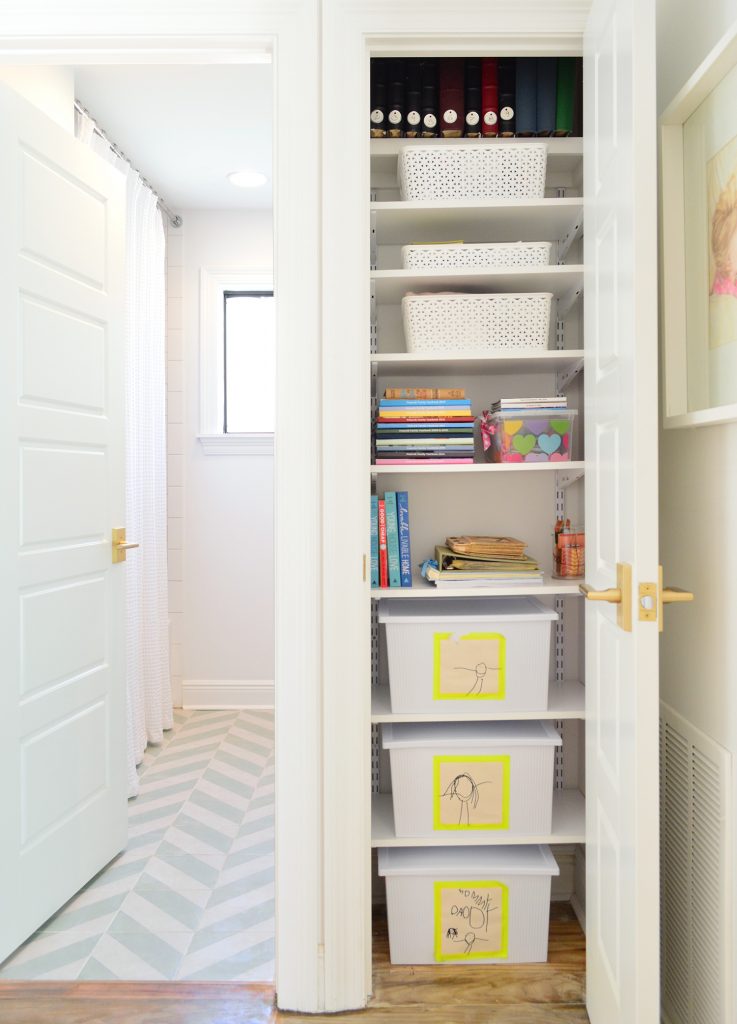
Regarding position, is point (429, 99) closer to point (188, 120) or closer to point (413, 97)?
point (413, 97)

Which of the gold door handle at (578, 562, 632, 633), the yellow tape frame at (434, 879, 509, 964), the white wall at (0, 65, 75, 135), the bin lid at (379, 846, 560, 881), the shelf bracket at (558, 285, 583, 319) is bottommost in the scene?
the yellow tape frame at (434, 879, 509, 964)

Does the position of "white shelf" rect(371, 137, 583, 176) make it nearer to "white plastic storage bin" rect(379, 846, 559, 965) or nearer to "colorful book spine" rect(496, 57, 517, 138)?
"colorful book spine" rect(496, 57, 517, 138)

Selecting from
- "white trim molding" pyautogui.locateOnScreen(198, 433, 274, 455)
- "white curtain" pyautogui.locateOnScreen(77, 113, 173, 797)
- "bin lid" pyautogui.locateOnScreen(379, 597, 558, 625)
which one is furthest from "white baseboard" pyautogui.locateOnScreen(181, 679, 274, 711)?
"bin lid" pyautogui.locateOnScreen(379, 597, 558, 625)

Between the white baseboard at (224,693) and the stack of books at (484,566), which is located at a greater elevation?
the stack of books at (484,566)

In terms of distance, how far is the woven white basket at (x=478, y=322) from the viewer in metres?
1.88

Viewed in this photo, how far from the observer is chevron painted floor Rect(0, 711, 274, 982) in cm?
193

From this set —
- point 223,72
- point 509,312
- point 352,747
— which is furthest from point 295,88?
point 352,747

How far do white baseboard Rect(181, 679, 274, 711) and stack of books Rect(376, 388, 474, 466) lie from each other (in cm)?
250

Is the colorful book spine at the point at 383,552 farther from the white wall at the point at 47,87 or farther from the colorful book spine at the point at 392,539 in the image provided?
the white wall at the point at 47,87

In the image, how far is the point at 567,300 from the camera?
2039 millimetres

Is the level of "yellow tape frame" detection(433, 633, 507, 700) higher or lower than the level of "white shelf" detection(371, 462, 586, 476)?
lower

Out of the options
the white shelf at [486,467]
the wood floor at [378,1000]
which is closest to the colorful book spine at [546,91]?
the white shelf at [486,467]

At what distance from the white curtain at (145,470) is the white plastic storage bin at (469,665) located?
1632 mm

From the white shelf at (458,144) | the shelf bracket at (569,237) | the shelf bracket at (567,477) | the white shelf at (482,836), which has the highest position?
the white shelf at (458,144)
